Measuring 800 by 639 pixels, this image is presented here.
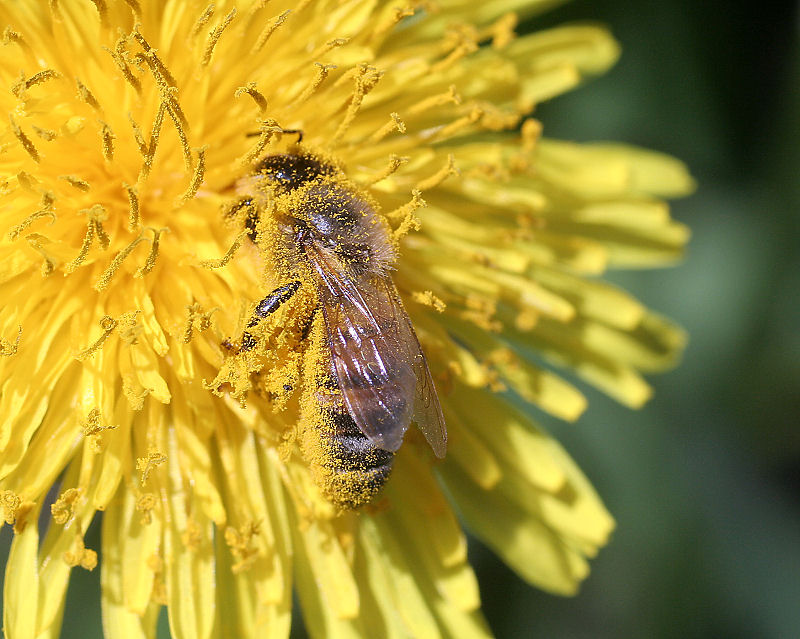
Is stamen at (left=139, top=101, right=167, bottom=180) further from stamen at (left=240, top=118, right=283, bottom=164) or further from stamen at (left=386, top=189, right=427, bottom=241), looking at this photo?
stamen at (left=386, top=189, right=427, bottom=241)

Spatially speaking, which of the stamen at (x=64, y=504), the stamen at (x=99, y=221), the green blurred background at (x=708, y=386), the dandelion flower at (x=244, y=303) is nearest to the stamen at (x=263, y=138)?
the dandelion flower at (x=244, y=303)

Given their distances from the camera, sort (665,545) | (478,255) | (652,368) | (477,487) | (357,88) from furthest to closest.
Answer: (665,545) → (652,368) → (477,487) → (478,255) → (357,88)

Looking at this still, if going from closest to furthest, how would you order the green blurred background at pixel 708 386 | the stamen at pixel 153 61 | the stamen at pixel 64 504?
1. the stamen at pixel 153 61
2. the stamen at pixel 64 504
3. the green blurred background at pixel 708 386

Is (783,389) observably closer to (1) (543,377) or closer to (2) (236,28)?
(1) (543,377)

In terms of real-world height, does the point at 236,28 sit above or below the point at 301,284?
above

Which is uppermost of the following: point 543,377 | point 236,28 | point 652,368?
point 236,28

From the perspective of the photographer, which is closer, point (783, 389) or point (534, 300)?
point (534, 300)

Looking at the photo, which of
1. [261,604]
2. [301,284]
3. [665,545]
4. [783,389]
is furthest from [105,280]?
[783,389]

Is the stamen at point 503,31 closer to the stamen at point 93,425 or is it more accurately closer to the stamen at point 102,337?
the stamen at point 102,337
